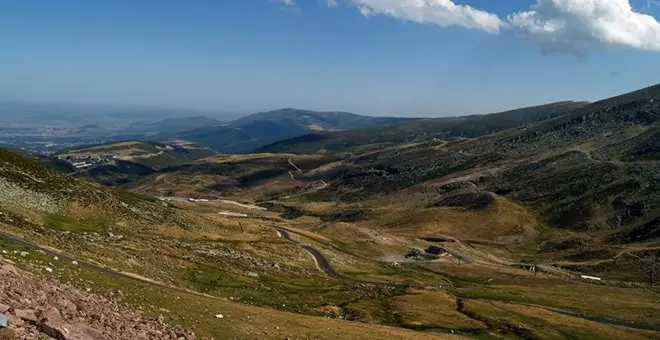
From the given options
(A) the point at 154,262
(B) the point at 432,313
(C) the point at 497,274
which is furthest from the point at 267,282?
(C) the point at 497,274

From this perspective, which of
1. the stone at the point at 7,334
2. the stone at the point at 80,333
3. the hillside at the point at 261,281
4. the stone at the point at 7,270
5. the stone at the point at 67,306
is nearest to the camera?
the stone at the point at 7,334

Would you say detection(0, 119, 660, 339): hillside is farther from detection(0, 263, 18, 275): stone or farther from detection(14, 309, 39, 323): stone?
detection(0, 263, 18, 275): stone

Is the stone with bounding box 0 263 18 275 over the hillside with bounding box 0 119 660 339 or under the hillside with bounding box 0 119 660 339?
over

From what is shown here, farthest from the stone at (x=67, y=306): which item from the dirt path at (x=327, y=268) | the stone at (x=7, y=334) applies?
the dirt path at (x=327, y=268)

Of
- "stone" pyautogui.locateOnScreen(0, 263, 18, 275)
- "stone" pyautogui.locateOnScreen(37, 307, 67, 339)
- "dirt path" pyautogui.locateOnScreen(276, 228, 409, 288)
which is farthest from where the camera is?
"dirt path" pyautogui.locateOnScreen(276, 228, 409, 288)

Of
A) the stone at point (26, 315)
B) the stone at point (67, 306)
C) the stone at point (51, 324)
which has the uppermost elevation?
the stone at point (26, 315)

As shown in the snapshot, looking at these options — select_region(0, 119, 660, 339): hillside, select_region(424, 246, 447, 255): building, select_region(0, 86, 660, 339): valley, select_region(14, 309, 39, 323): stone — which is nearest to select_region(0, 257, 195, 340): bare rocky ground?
select_region(14, 309, 39, 323): stone

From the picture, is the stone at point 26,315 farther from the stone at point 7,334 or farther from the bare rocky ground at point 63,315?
the stone at point 7,334

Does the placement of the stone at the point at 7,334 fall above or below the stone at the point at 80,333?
above

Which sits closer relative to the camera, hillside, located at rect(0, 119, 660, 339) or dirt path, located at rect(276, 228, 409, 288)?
hillside, located at rect(0, 119, 660, 339)

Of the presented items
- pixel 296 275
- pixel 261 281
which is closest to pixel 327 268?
pixel 296 275
